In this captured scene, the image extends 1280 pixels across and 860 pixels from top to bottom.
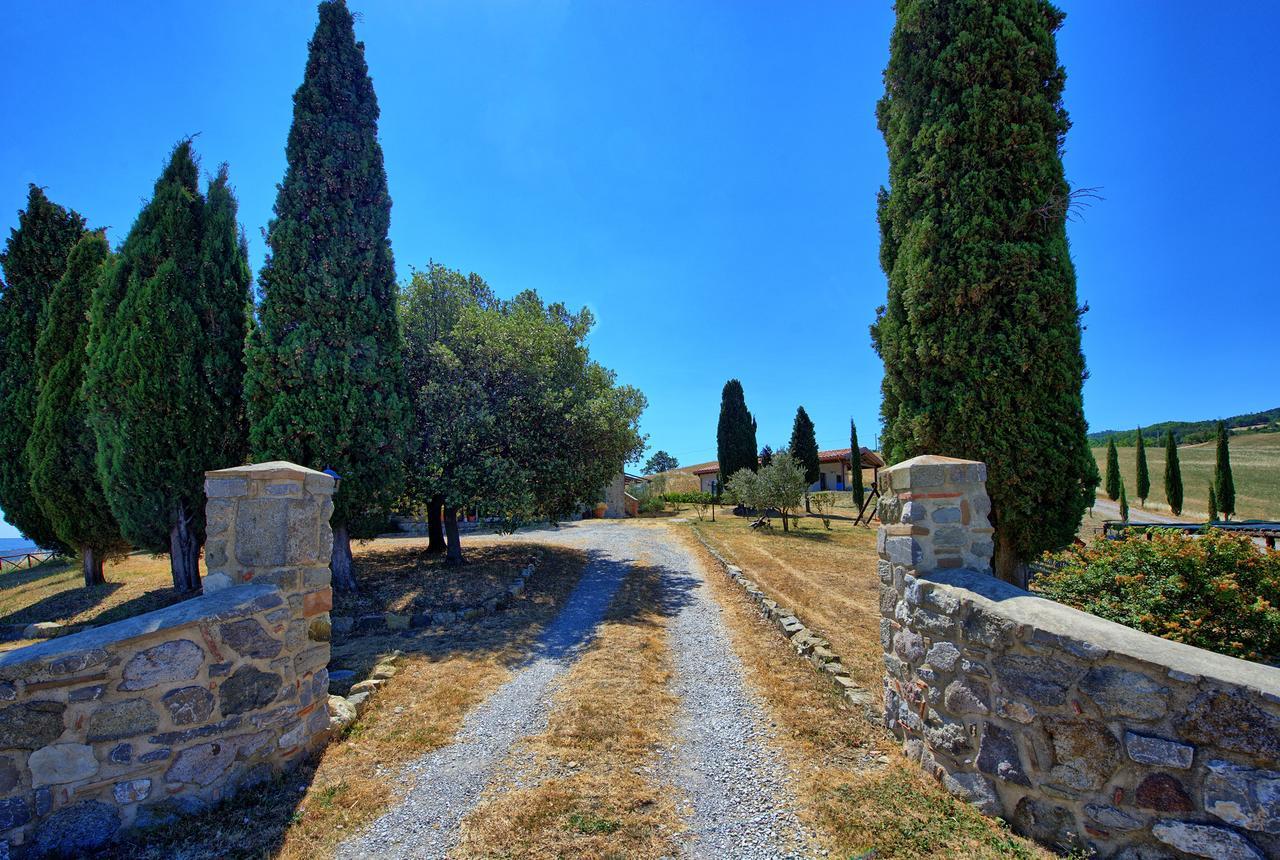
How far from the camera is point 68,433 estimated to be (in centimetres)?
1013

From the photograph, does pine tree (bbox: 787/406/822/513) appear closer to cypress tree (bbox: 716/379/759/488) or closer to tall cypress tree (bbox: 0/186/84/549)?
cypress tree (bbox: 716/379/759/488)

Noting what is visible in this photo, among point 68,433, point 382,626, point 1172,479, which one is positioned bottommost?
point 382,626

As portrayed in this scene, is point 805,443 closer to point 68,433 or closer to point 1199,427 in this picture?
point 68,433

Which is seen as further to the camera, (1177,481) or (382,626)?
(1177,481)

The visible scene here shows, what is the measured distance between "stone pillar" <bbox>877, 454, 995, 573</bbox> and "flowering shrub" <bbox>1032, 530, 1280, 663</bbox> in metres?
1.23

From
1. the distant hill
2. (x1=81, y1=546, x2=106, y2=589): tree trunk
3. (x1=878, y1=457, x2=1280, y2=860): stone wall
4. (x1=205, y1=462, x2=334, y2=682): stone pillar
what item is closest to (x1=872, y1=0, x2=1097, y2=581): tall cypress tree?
(x1=878, y1=457, x2=1280, y2=860): stone wall

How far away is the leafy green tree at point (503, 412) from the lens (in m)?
10.3

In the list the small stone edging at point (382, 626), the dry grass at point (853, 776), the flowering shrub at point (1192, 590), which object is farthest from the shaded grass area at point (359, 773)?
the flowering shrub at point (1192, 590)

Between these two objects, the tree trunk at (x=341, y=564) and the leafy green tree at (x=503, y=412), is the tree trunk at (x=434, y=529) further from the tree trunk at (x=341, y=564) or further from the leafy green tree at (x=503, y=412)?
the tree trunk at (x=341, y=564)

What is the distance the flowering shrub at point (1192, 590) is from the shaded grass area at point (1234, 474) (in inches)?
1046

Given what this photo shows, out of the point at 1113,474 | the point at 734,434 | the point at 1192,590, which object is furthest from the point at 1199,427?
the point at 1192,590

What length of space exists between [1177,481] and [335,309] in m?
41.7

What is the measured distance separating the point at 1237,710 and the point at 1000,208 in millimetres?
6766

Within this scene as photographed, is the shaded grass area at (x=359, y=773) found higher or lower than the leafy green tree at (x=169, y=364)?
lower
